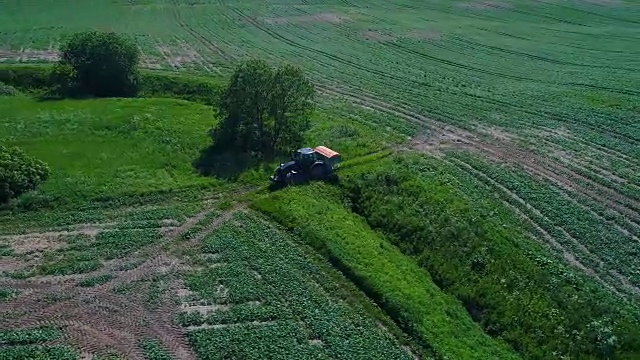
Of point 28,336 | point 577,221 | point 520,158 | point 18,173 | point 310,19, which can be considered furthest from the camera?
point 310,19

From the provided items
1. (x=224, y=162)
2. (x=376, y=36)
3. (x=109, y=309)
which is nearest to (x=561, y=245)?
(x=224, y=162)

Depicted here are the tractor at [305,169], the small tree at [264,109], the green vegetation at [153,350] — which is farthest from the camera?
the small tree at [264,109]

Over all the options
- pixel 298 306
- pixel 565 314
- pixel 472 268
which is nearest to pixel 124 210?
pixel 298 306

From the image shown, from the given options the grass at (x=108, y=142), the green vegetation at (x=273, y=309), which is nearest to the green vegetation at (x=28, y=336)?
the green vegetation at (x=273, y=309)

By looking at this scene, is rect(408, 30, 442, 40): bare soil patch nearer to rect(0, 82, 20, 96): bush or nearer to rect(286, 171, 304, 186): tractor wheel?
rect(0, 82, 20, 96): bush

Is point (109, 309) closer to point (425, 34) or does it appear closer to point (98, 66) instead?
point (98, 66)

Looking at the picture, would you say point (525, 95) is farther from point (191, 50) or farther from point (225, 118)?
point (191, 50)

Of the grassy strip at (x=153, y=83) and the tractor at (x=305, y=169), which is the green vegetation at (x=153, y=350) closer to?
the tractor at (x=305, y=169)
